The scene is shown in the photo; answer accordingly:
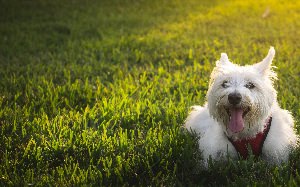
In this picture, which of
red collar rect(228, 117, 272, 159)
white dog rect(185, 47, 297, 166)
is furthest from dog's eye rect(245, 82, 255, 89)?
red collar rect(228, 117, 272, 159)

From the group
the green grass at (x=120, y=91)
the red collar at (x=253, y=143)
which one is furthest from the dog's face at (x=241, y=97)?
the green grass at (x=120, y=91)

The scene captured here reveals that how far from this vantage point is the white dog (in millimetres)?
4328

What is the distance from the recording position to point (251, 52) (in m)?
9.95

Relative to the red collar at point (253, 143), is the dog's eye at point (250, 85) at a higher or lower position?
higher

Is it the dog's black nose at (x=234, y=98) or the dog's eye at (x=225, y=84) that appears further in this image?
the dog's eye at (x=225, y=84)

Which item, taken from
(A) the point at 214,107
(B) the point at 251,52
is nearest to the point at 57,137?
(A) the point at 214,107

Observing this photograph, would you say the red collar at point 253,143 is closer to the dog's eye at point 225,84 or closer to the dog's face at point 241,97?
the dog's face at point 241,97

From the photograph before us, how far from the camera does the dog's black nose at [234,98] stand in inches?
165

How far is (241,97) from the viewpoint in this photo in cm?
421

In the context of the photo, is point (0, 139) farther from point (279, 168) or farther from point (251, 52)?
point (251, 52)

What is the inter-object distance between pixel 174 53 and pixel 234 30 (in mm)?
3823

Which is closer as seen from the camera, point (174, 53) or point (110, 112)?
point (110, 112)

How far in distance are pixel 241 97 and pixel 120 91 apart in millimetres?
3271

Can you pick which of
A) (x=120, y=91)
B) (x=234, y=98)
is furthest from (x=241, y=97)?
(x=120, y=91)
